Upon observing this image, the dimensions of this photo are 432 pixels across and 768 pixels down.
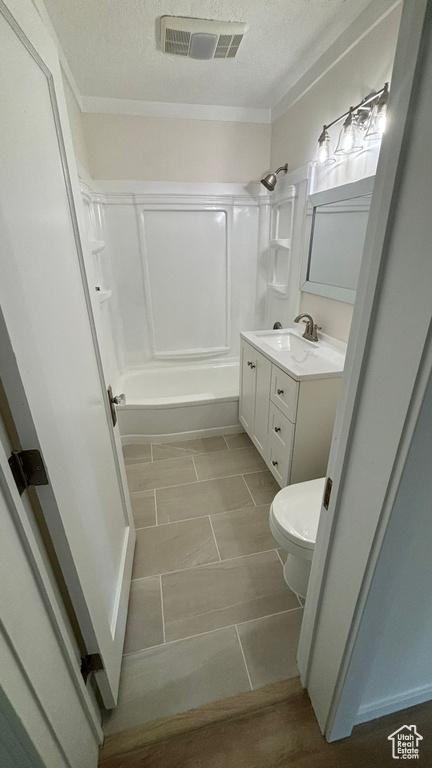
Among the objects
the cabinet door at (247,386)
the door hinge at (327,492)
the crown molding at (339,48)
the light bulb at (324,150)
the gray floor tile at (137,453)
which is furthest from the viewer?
the gray floor tile at (137,453)

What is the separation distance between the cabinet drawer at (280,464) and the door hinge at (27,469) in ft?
4.52

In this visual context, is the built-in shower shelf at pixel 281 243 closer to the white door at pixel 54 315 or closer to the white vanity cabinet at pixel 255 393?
the white vanity cabinet at pixel 255 393

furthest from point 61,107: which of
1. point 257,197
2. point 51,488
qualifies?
point 257,197

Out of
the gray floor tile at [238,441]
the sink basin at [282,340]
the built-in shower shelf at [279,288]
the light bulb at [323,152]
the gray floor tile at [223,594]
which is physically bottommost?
the gray floor tile at [238,441]

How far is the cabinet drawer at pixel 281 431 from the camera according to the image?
1.71 m

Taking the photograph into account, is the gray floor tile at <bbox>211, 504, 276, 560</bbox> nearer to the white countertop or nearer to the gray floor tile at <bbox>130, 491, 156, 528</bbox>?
the gray floor tile at <bbox>130, 491, 156, 528</bbox>

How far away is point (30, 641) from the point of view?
60 cm

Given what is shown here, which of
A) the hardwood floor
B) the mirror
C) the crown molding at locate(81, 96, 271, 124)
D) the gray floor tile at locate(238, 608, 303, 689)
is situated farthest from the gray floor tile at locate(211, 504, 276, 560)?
the crown molding at locate(81, 96, 271, 124)

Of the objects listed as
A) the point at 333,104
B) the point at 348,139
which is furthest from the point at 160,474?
the point at 333,104

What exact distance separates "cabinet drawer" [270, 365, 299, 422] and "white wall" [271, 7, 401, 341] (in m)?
0.53

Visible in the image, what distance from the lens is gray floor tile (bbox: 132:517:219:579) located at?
1540 millimetres

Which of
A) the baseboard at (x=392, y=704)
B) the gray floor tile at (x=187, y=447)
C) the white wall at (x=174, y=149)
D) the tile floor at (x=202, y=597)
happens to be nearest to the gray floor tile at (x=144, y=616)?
the tile floor at (x=202, y=597)

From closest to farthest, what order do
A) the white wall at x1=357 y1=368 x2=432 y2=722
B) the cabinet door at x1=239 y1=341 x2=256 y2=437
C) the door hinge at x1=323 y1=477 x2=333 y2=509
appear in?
1. the white wall at x1=357 y1=368 x2=432 y2=722
2. the door hinge at x1=323 y1=477 x2=333 y2=509
3. the cabinet door at x1=239 y1=341 x2=256 y2=437

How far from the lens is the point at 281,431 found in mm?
1813
